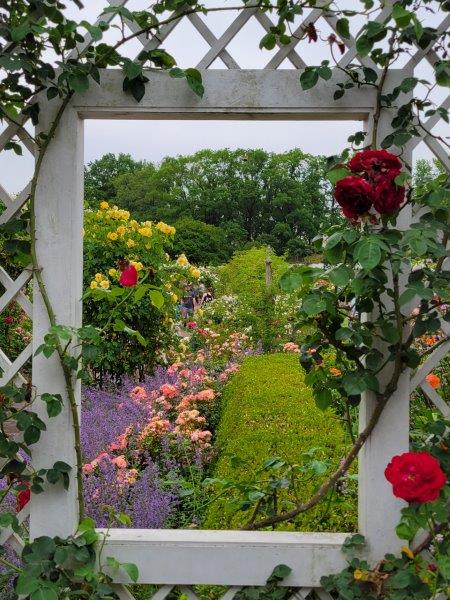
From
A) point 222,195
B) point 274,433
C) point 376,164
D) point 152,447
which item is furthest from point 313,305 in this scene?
point 222,195

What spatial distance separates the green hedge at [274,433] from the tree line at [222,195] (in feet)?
64.0

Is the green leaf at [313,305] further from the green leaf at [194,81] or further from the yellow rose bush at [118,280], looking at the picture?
the yellow rose bush at [118,280]

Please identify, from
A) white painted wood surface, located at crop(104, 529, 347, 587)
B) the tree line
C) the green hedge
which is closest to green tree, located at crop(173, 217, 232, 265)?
the tree line

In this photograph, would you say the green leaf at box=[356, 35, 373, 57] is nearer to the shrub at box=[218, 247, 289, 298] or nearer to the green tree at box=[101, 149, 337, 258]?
the shrub at box=[218, 247, 289, 298]

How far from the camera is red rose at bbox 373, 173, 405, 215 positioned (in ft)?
4.72

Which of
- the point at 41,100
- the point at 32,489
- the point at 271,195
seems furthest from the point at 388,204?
the point at 271,195

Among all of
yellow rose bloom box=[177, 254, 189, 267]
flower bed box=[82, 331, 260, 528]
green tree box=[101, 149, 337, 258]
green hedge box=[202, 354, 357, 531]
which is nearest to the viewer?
green hedge box=[202, 354, 357, 531]

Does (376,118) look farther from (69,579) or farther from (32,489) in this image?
(69,579)

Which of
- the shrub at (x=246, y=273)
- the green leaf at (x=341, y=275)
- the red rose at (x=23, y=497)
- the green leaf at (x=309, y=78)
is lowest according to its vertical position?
the red rose at (x=23, y=497)

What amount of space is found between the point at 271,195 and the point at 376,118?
27.8 meters

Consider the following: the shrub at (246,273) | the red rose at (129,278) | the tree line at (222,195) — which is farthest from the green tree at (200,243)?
the red rose at (129,278)

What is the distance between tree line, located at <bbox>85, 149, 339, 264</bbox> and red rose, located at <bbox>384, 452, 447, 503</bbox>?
888 inches

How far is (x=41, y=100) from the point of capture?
63.5 inches

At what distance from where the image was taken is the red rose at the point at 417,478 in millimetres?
1408
